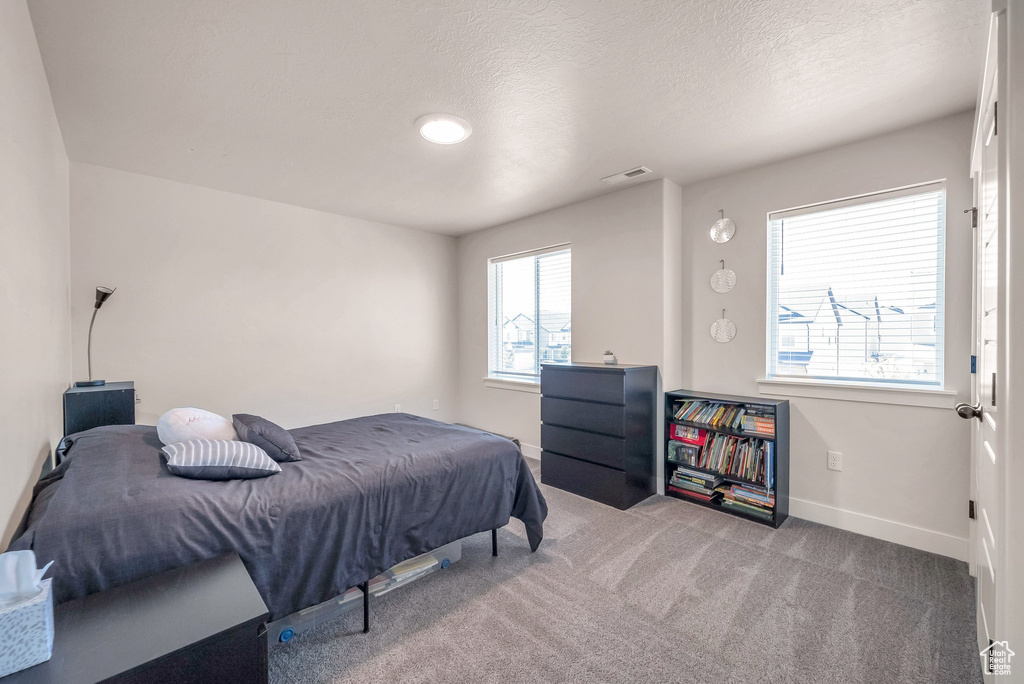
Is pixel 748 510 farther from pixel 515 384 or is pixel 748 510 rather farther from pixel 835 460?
pixel 515 384

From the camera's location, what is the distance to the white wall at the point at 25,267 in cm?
133

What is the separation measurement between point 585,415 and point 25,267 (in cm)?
308

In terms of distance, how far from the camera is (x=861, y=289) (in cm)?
277

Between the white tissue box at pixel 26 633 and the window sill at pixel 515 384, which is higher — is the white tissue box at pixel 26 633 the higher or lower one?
the lower one

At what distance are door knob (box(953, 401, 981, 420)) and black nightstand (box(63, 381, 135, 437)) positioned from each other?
4.42 metres

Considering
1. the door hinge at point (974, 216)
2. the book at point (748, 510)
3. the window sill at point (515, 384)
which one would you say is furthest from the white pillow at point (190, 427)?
the door hinge at point (974, 216)

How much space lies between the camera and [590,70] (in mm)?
1994

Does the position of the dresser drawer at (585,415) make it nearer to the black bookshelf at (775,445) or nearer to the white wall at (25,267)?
the black bookshelf at (775,445)

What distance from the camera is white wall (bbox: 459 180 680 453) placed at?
3.46 meters

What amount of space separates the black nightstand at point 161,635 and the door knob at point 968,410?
2824 millimetres

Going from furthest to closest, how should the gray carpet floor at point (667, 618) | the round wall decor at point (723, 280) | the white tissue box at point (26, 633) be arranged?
the round wall decor at point (723, 280), the gray carpet floor at point (667, 618), the white tissue box at point (26, 633)

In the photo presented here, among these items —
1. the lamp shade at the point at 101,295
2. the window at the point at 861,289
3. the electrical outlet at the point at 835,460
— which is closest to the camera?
the window at the point at 861,289

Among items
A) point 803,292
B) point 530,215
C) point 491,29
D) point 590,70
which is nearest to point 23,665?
point 491,29

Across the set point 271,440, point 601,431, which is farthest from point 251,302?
point 601,431
